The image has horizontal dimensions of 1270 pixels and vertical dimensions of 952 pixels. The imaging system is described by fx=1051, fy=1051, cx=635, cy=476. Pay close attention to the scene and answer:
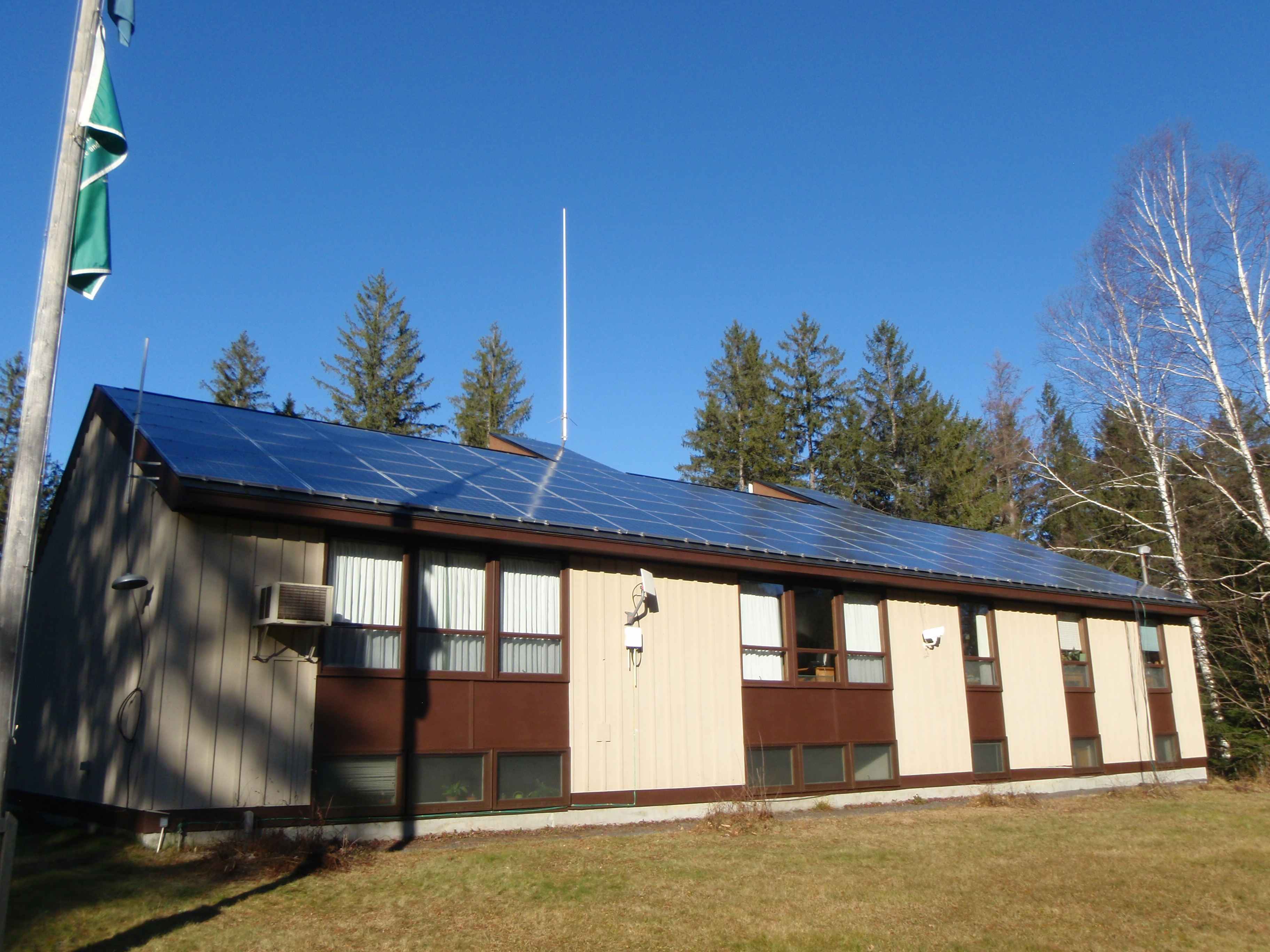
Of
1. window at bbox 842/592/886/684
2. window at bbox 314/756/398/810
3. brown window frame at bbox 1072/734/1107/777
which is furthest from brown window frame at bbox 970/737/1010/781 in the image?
window at bbox 314/756/398/810

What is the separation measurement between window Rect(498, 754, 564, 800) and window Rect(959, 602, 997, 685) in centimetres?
768

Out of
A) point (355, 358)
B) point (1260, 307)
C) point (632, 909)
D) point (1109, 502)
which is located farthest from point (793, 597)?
point (355, 358)

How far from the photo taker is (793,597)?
14711mm

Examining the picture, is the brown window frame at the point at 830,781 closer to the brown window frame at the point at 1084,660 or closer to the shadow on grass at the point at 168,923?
the brown window frame at the point at 1084,660

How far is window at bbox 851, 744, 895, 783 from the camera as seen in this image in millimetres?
14844

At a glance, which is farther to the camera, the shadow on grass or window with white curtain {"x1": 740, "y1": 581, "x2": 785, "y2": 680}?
window with white curtain {"x1": 740, "y1": 581, "x2": 785, "y2": 680}

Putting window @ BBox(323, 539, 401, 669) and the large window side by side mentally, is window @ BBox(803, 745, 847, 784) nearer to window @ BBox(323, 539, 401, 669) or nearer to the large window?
the large window

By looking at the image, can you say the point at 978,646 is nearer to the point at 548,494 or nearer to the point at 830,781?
the point at 830,781

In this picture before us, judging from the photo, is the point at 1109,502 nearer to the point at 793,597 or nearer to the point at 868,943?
the point at 793,597

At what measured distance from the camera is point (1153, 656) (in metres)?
20.0

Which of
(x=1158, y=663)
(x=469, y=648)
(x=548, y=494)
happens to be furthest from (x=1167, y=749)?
(x=469, y=648)

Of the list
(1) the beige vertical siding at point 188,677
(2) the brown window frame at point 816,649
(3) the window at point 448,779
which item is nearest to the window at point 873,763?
(2) the brown window frame at point 816,649

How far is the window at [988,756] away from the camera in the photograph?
16.4 metres

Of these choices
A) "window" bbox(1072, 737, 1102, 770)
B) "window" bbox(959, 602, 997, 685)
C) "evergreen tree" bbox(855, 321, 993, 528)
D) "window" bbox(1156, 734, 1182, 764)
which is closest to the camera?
"window" bbox(959, 602, 997, 685)
